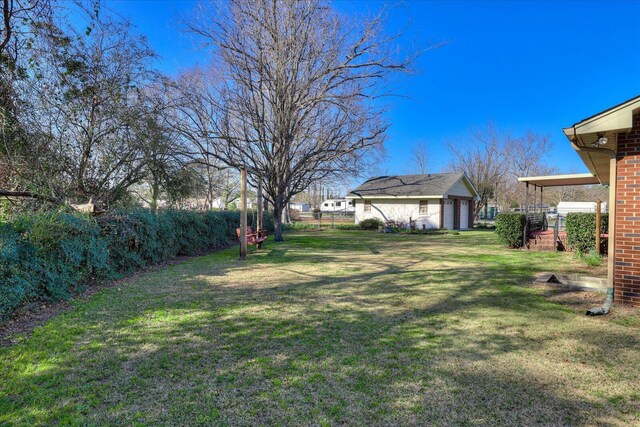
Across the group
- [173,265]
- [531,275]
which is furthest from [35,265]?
[531,275]

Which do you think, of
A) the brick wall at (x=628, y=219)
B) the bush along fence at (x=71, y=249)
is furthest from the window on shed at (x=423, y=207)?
the brick wall at (x=628, y=219)

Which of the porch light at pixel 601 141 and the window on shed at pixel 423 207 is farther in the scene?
the window on shed at pixel 423 207

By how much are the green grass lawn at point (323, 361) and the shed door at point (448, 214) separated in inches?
699

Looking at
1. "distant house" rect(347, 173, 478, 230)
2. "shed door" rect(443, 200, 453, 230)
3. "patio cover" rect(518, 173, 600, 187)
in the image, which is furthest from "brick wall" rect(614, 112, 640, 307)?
"shed door" rect(443, 200, 453, 230)

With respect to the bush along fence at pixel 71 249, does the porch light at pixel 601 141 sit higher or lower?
higher

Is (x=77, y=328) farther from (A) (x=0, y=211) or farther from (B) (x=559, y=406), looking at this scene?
(A) (x=0, y=211)

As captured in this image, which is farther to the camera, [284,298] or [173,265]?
[173,265]

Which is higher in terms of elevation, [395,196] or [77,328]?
[395,196]

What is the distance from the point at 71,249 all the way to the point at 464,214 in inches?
965

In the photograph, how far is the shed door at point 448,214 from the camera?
23.4 metres

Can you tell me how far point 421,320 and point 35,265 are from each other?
5.54 metres

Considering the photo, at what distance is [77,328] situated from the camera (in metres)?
4.18

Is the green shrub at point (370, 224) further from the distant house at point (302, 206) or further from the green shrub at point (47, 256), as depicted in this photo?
the distant house at point (302, 206)

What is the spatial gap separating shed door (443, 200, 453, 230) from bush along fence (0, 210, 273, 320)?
18305 millimetres
